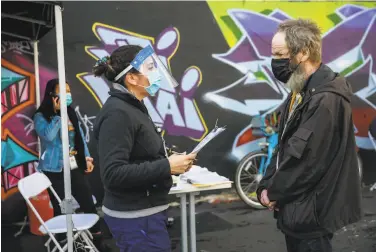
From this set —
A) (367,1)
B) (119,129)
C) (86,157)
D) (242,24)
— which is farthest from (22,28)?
(367,1)

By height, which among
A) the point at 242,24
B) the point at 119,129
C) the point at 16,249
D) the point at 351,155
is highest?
the point at 242,24

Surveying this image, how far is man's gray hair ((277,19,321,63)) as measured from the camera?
Answer: 247cm

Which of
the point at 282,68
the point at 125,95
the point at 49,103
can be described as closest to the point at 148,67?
the point at 125,95

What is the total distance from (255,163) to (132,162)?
4230 mm

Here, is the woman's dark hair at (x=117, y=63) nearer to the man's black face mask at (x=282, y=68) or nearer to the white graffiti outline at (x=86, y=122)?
the man's black face mask at (x=282, y=68)

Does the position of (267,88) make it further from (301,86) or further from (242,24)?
(301,86)

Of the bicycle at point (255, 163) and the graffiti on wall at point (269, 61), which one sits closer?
the bicycle at point (255, 163)

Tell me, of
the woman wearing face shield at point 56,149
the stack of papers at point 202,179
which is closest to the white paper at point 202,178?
the stack of papers at point 202,179

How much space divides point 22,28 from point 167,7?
2.08 metres

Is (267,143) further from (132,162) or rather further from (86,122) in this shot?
(132,162)

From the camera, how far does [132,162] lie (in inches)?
91.4

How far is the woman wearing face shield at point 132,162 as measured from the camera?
223 cm

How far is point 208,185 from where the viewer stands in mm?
3457

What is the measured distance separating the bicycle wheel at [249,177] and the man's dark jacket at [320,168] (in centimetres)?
370
